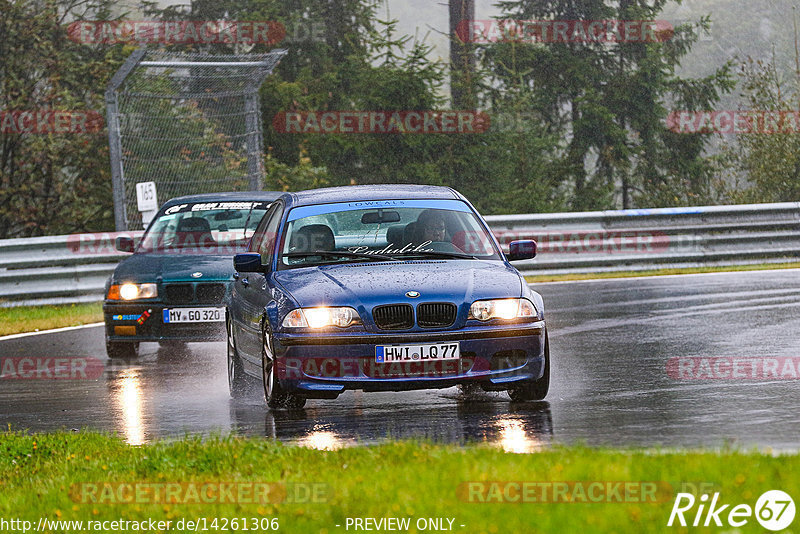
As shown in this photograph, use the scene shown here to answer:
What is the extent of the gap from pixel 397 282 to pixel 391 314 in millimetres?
300

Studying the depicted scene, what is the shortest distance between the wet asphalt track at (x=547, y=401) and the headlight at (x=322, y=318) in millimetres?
627

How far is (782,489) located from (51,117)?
23529 millimetres

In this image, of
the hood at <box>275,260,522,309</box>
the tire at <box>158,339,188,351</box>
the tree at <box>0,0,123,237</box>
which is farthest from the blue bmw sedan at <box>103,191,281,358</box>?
the tree at <box>0,0,123,237</box>

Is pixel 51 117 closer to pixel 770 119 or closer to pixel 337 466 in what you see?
pixel 770 119

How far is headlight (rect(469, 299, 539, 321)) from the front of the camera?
874cm

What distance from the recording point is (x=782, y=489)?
5.30 metres

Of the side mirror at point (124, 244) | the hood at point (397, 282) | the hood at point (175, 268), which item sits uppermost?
the hood at point (397, 282)

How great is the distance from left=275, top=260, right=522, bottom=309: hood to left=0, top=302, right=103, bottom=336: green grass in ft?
25.4

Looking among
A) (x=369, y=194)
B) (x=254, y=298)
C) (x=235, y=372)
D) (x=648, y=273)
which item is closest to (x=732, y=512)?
(x=254, y=298)

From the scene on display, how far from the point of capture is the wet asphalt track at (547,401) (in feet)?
25.9

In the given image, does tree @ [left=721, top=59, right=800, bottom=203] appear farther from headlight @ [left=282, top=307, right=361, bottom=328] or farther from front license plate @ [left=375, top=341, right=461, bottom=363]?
headlight @ [left=282, top=307, right=361, bottom=328]

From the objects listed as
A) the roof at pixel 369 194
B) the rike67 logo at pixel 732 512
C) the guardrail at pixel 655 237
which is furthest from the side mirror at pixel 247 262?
the guardrail at pixel 655 237

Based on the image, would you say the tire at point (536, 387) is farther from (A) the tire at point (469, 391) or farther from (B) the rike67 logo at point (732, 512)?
(B) the rike67 logo at point (732, 512)

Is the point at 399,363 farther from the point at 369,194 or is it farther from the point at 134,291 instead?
the point at 134,291
